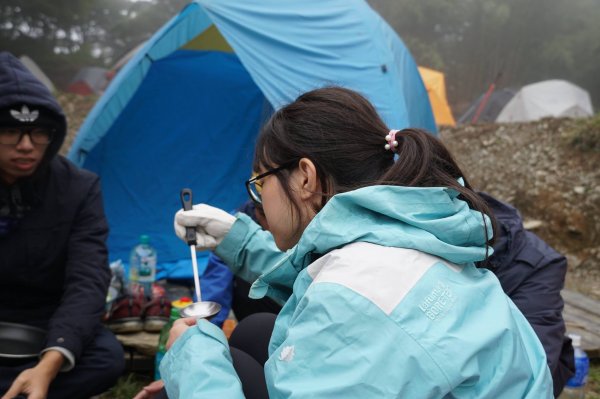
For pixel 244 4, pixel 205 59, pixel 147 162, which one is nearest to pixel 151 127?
pixel 147 162

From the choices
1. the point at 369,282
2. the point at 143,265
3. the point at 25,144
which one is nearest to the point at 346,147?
the point at 369,282

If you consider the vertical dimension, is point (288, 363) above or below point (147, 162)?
above

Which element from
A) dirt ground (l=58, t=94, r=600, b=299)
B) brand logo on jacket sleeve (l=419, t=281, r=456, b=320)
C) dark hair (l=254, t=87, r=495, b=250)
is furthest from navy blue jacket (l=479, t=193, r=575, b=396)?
dirt ground (l=58, t=94, r=600, b=299)

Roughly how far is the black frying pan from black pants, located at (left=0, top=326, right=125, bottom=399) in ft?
0.21

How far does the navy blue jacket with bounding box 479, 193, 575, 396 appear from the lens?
1469 mm

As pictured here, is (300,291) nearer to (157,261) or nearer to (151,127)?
(157,261)

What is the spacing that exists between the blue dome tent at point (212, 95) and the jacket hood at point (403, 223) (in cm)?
182

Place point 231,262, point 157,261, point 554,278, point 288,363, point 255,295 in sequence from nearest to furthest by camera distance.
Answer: point 288,363 → point 255,295 → point 554,278 → point 231,262 → point 157,261

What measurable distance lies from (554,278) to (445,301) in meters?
0.88

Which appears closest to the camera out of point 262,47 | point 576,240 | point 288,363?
point 288,363

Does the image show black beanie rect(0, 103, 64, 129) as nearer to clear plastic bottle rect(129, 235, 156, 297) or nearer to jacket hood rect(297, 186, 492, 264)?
clear plastic bottle rect(129, 235, 156, 297)

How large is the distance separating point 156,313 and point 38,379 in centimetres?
86

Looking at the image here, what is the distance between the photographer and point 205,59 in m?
3.81

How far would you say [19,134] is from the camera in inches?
71.0
